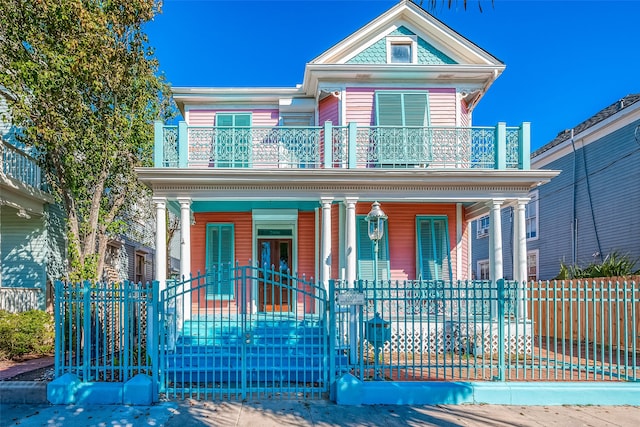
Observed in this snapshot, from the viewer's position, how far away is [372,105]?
11.4 meters

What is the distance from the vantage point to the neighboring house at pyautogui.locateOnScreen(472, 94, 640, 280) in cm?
1316

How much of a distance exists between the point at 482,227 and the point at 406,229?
38.9ft

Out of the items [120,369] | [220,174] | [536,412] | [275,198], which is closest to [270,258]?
[275,198]

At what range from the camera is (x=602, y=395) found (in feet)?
20.1

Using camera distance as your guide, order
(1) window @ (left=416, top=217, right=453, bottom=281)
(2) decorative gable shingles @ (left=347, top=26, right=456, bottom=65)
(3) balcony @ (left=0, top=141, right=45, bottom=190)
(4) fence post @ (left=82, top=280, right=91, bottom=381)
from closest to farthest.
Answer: (4) fence post @ (left=82, top=280, right=91, bottom=381)
(3) balcony @ (left=0, top=141, right=45, bottom=190)
(1) window @ (left=416, top=217, right=453, bottom=281)
(2) decorative gable shingles @ (left=347, top=26, right=456, bottom=65)

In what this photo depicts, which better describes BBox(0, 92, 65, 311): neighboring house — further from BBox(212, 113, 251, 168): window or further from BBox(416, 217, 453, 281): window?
BBox(416, 217, 453, 281): window

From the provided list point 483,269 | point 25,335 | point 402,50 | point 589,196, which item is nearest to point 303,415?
point 25,335

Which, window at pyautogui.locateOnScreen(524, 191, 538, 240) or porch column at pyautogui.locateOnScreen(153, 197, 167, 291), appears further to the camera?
window at pyautogui.locateOnScreen(524, 191, 538, 240)

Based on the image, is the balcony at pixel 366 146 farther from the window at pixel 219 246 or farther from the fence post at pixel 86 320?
the fence post at pixel 86 320

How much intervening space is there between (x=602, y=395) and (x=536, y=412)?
3.91ft

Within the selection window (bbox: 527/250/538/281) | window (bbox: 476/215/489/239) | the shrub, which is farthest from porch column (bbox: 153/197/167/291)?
window (bbox: 476/215/489/239)

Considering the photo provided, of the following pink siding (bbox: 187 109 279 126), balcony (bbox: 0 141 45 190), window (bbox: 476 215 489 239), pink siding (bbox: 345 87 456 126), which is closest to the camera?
balcony (bbox: 0 141 45 190)

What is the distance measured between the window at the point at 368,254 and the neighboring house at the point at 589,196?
27.0 feet

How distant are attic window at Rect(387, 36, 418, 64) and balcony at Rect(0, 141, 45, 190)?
10.2 metres
